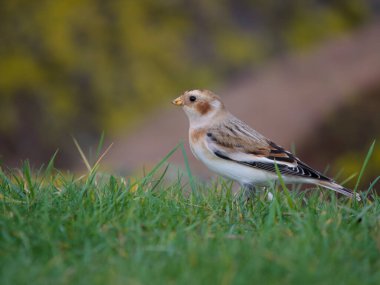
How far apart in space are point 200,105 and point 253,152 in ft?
2.71

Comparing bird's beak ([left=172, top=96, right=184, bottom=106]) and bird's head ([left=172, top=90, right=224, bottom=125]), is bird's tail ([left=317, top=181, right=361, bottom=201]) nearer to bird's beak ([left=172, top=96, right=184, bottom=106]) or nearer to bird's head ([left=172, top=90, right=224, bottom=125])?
bird's head ([left=172, top=90, right=224, bottom=125])

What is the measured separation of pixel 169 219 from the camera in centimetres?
470

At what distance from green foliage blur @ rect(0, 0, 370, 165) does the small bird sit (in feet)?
27.0

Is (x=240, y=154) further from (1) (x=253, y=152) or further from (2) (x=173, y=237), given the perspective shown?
(2) (x=173, y=237)

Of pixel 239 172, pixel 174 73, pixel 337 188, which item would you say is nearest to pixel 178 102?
pixel 239 172

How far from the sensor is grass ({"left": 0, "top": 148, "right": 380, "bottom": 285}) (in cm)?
379

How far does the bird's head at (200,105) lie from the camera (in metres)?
6.84

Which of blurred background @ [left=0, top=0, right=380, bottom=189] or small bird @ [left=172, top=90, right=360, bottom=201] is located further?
blurred background @ [left=0, top=0, right=380, bottom=189]

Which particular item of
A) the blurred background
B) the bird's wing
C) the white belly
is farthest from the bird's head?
the blurred background

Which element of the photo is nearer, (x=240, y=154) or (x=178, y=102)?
(x=240, y=154)

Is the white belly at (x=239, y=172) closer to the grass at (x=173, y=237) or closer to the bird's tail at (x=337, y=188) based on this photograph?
the bird's tail at (x=337, y=188)

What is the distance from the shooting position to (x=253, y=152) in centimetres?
636

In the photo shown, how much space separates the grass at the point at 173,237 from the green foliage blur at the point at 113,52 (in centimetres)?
974

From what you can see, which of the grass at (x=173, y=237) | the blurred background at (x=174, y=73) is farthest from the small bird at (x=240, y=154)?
the blurred background at (x=174, y=73)
